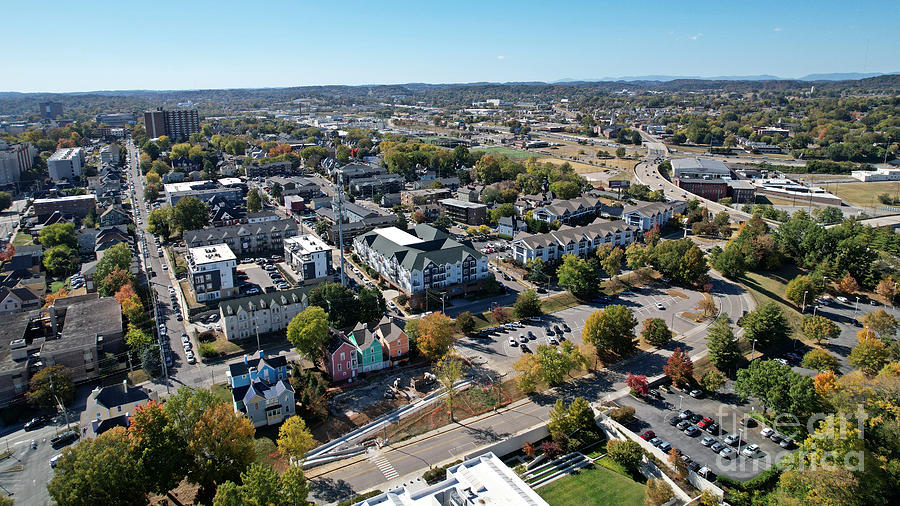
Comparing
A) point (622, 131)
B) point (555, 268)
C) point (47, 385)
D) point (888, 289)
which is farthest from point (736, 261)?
point (622, 131)

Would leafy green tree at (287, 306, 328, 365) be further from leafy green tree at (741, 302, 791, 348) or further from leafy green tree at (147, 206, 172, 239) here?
leafy green tree at (147, 206, 172, 239)

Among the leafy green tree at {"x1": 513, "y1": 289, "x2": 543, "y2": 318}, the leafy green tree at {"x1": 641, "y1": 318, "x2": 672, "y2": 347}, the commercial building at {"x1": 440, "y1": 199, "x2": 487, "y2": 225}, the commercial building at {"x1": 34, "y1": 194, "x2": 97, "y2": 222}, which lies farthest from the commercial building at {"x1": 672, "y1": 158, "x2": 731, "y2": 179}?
the commercial building at {"x1": 34, "y1": 194, "x2": 97, "y2": 222}

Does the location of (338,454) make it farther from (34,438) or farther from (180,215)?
(180,215)

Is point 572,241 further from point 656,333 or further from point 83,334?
point 83,334

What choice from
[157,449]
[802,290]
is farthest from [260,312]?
A: [802,290]

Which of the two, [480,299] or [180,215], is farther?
[180,215]
